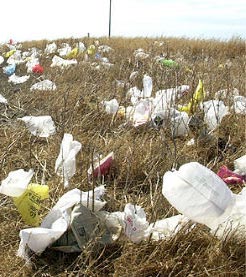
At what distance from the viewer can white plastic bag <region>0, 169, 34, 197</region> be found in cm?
145

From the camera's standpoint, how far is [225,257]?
1.19m

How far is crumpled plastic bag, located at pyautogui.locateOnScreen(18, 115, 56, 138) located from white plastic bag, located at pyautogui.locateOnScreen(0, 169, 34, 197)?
0.83 metres

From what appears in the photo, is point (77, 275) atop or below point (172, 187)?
below

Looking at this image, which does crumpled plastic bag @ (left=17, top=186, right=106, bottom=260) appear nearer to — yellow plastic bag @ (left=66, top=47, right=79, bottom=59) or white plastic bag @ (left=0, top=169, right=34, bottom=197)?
white plastic bag @ (left=0, top=169, right=34, bottom=197)

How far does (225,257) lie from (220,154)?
0.96 meters

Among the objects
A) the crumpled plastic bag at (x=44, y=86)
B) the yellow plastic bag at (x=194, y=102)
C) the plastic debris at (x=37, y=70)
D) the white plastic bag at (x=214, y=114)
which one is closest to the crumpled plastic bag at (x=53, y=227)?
the white plastic bag at (x=214, y=114)

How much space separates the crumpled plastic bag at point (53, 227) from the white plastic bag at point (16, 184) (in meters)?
0.16

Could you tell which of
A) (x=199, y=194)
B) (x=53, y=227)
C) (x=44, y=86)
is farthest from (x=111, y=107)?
(x=199, y=194)

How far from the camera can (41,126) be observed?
2.36 meters

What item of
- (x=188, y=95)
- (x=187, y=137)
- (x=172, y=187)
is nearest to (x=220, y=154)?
(x=187, y=137)

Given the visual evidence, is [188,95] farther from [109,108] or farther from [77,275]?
[77,275]

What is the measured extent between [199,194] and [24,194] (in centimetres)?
63

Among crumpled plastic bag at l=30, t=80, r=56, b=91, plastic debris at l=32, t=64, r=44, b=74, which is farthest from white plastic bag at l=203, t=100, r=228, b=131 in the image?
plastic debris at l=32, t=64, r=44, b=74

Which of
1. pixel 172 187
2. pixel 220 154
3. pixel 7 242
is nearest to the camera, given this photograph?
pixel 172 187
